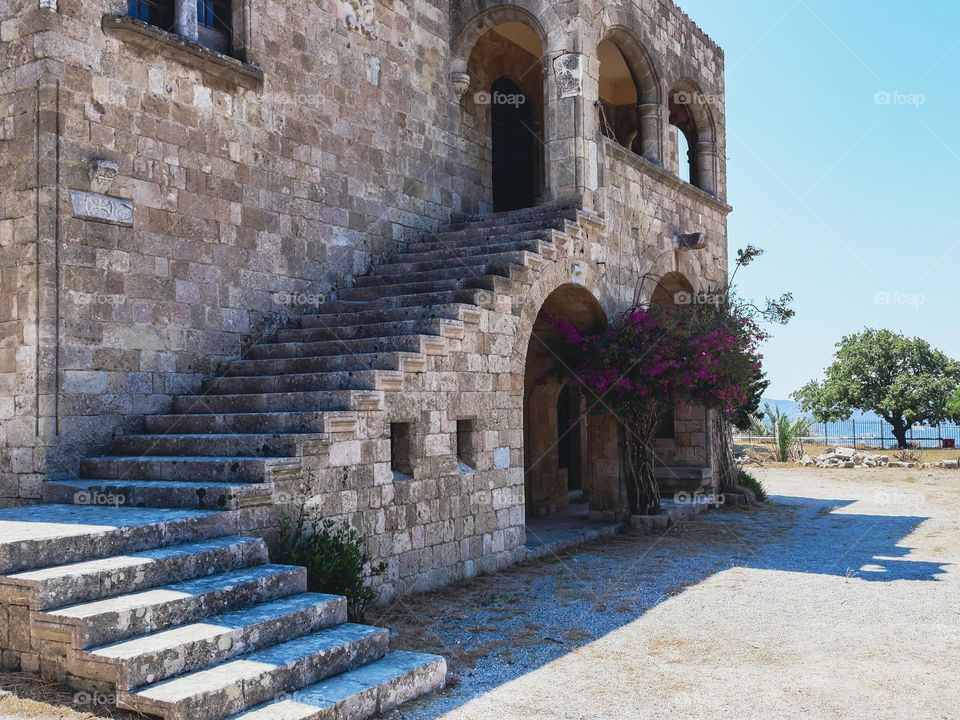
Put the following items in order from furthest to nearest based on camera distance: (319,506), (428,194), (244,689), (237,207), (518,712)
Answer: (428,194)
(237,207)
(319,506)
(518,712)
(244,689)

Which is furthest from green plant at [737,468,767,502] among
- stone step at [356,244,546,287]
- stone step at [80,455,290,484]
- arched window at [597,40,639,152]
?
stone step at [80,455,290,484]

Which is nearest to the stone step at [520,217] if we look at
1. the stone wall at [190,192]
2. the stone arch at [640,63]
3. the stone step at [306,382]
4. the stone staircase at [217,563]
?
the stone wall at [190,192]

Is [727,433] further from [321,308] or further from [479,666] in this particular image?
[479,666]

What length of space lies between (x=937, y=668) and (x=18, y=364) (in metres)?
6.62

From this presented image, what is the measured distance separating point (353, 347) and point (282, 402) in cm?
98

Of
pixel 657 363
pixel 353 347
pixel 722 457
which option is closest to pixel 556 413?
pixel 722 457

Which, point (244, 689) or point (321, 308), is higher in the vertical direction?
point (321, 308)

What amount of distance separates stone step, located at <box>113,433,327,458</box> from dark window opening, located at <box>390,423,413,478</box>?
3.51 feet

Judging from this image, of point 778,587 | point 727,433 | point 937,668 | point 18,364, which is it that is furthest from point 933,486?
point 18,364

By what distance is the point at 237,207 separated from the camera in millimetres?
8312

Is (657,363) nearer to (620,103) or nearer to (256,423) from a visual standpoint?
(256,423)

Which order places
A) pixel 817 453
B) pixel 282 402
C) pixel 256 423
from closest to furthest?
pixel 256 423 → pixel 282 402 → pixel 817 453

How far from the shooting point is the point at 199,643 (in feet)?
14.0

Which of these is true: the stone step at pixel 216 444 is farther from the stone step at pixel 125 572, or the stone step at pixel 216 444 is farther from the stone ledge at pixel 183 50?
the stone ledge at pixel 183 50
